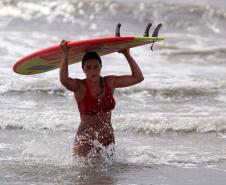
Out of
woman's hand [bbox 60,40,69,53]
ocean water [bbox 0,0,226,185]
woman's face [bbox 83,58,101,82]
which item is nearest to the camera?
woman's hand [bbox 60,40,69,53]

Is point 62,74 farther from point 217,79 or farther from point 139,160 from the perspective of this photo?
point 217,79

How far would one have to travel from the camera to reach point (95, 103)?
664 centimetres

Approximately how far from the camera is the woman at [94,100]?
6582 mm

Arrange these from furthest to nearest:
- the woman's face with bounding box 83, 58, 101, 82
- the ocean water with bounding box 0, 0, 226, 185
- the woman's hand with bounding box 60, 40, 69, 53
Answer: the ocean water with bounding box 0, 0, 226, 185, the woman's face with bounding box 83, 58, 101, 82, the woman's hand with bounding box 60, 40, 69, 53

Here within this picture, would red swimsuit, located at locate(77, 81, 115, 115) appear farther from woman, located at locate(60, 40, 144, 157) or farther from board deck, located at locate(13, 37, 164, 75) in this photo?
board deck, located at locate(13, 37, 164, 75)

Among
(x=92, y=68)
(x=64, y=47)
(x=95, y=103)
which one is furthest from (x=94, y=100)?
(x=64, y=47)

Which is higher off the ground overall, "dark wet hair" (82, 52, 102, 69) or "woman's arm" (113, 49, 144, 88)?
"dark wet hair" (82, 52, 102, 69)

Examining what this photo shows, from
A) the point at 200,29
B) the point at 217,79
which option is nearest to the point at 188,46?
the point at 200,29

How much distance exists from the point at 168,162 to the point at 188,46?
8952 millimetres

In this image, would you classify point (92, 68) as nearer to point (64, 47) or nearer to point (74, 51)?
point (74, 51)

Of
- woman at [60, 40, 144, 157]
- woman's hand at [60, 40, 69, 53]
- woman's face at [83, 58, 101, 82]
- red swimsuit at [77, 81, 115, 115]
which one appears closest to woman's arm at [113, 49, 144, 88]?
woman at [60, 40, 144, 157]

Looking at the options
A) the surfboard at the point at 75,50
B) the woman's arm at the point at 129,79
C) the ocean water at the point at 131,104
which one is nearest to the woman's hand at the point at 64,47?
the surfboard at the point at 75,50

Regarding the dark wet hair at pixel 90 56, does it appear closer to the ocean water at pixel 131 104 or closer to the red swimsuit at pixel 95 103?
the red swimsuit at pixel 95 103

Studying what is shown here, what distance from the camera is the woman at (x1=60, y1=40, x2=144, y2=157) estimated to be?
658 cm
